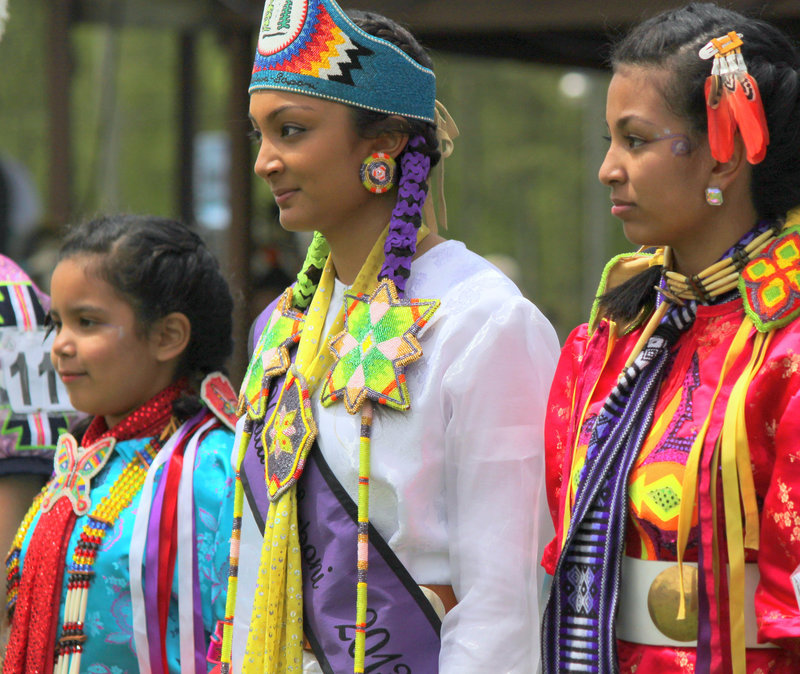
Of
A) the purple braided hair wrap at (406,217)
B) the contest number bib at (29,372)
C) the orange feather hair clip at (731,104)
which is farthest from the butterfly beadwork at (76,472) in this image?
the orange feather hair clip at (731,104)

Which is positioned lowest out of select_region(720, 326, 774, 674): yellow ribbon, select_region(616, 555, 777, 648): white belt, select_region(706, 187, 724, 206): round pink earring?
select_region(616, 555, 777, 648): white belt

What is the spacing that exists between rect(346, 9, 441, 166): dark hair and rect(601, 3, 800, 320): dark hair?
457 mm

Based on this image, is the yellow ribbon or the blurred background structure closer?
the yellow ribbon

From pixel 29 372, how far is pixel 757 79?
6.55ft

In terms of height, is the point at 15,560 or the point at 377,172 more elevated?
the point at 377,172

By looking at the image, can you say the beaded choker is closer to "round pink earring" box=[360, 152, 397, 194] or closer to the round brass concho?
the round brass concho

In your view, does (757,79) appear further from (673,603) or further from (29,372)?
(29,372)

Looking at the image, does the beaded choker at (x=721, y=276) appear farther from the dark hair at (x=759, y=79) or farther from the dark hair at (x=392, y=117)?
the dark hair at (x=392, y=117)

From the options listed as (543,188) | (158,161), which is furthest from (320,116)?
(543,188)

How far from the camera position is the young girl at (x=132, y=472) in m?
2.70

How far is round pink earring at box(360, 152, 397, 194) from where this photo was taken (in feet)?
7.38

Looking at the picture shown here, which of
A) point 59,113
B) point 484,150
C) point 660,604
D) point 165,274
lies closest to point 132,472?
point 165,274

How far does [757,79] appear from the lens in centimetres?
192

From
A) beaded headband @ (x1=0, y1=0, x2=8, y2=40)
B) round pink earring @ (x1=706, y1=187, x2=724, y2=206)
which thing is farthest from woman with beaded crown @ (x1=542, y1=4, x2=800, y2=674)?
beaded headband @ (x1=0, y1=0, x2=8, y2=40)
